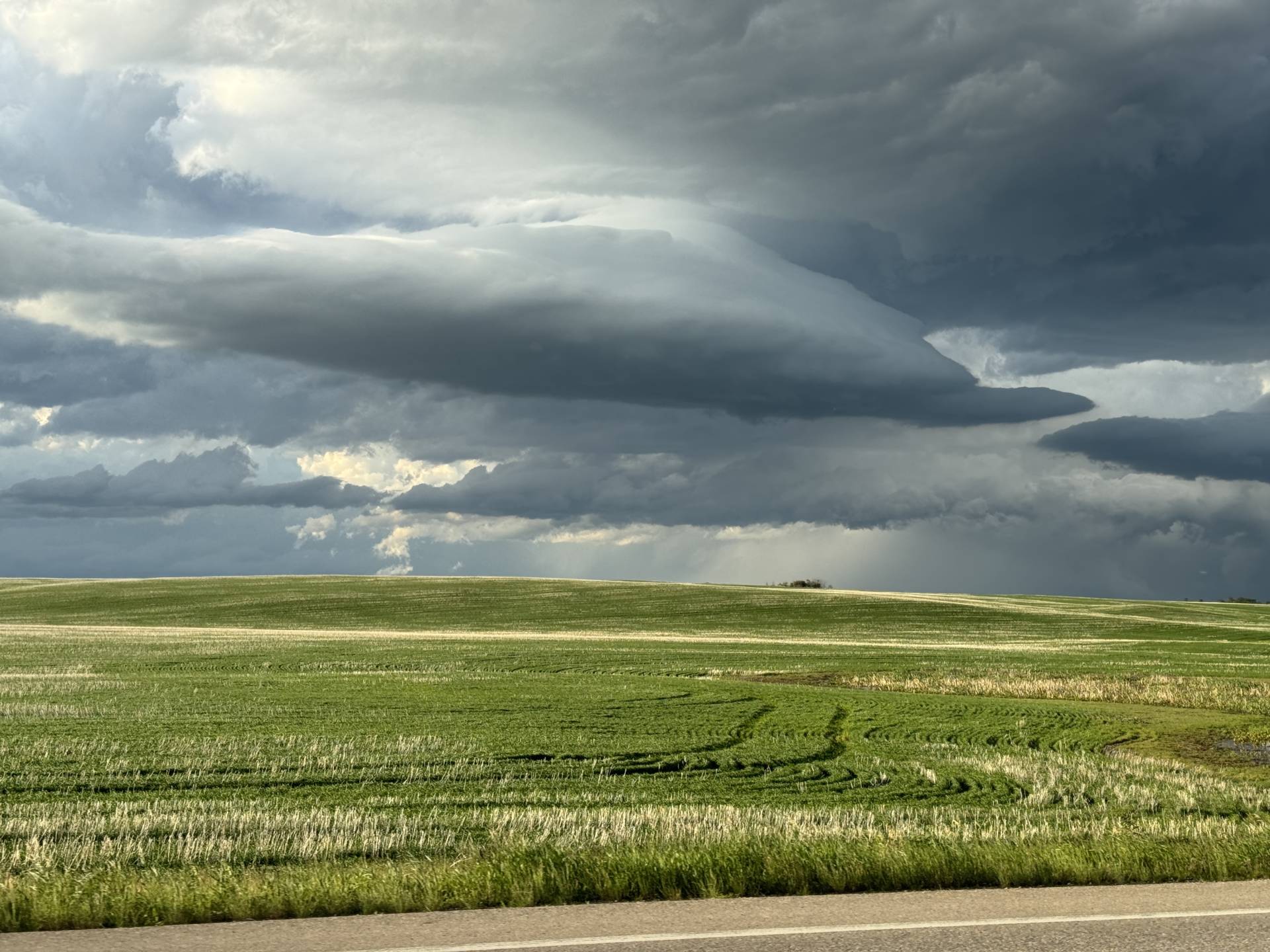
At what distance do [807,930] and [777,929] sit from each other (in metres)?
0.28

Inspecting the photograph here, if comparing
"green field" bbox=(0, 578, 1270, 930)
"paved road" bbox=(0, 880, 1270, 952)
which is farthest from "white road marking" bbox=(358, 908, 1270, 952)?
"green field" bbox=(0, 578, 1270, 930)

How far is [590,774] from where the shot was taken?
83.8 ft

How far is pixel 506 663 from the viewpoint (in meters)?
60.8

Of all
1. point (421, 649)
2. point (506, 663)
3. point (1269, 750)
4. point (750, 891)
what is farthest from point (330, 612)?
point (750, 891)

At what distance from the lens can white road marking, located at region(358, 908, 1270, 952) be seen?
9695mm

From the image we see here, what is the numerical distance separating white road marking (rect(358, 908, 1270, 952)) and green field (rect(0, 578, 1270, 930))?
207cm

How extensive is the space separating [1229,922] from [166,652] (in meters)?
64.9

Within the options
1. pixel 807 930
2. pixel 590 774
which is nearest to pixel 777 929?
pixel 807 930

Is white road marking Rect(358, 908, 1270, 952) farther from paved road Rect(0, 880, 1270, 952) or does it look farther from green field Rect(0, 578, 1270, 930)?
green field Rect(0, 578, 1270, 930)

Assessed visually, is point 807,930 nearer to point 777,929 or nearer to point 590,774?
point 777,929

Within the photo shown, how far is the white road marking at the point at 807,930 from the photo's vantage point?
9.70m

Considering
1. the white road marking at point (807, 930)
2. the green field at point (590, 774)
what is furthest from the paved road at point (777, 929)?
the green field at point (590, 774)

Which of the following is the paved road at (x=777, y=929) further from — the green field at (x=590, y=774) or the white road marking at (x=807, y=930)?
the green field at (x=590, y=774)

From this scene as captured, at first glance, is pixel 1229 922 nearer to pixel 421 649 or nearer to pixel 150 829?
pixel 150 829
